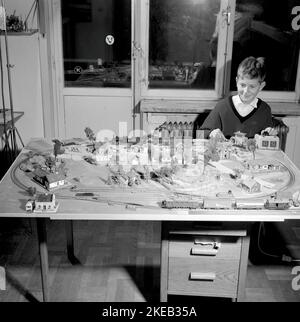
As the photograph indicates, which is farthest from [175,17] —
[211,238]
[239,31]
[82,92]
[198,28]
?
[211,238]

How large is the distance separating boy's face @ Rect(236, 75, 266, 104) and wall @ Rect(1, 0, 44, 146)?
179 cm

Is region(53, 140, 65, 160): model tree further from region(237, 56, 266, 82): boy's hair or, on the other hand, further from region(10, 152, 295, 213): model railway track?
region(237, 56, 266, 82): boy's hair

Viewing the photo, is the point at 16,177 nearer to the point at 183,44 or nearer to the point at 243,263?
the point at 243,263

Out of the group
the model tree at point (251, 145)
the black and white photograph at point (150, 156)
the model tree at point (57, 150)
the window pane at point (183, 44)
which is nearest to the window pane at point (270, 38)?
the black and white photograph at point (150, 156)

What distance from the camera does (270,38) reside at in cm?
425

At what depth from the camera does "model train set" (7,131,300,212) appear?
7.59ft

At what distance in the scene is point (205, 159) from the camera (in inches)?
109

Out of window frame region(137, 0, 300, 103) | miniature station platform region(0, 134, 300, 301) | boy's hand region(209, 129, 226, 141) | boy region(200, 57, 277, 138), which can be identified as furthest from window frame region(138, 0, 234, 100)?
miniature station platform region(0, 134, 300, 301)

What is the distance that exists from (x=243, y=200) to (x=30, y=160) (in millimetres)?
1268

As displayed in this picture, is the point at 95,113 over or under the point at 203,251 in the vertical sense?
over

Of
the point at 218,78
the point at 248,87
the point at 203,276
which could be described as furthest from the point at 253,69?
the point at 203,276

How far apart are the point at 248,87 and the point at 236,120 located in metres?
0.24

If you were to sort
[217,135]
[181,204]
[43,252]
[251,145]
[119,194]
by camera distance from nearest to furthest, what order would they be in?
[181,204] < [119,194] < [43,252] < [251,145] < [217,135]
